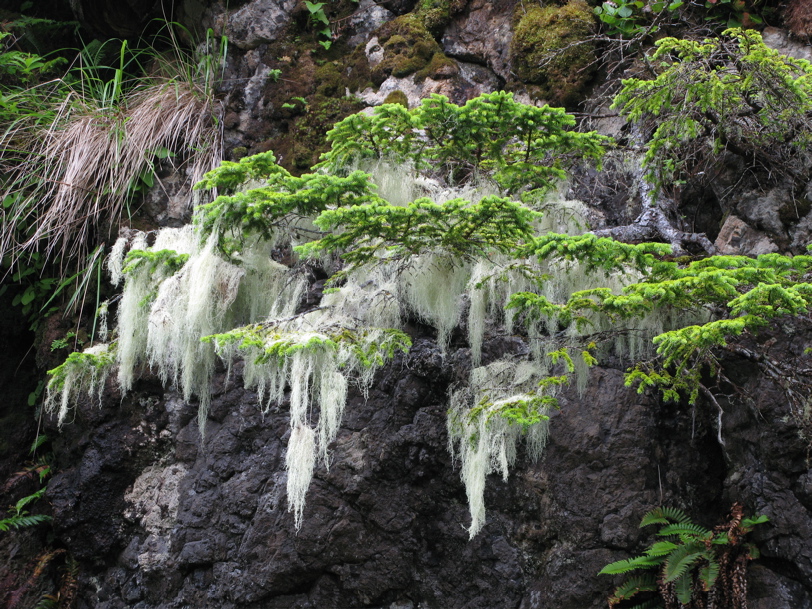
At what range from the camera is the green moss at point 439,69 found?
19.1 feet

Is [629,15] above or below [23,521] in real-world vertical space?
above

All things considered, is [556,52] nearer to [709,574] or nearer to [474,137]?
[474,137]

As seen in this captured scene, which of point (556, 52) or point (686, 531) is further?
point (556, 52)

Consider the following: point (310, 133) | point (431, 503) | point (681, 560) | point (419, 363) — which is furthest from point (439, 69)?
point (681, 560)

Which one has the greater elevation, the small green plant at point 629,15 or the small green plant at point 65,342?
the small green plant at point 629,15

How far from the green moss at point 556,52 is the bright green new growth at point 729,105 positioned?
1001mm

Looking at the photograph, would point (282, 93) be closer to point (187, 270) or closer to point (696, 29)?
point (187, 270)

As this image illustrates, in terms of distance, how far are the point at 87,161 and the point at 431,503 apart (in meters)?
4.03

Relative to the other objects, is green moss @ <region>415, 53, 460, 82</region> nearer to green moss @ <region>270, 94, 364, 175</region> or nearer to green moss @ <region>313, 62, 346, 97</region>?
green moss @ <region>270, 94, 364, 175</region>

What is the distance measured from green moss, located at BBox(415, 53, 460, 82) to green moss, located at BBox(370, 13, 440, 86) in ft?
0.22

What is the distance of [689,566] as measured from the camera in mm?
3752

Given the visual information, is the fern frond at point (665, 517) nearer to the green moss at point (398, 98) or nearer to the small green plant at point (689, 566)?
the small green plant at point (689, 566)

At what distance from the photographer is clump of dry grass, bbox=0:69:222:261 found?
18.1 feet

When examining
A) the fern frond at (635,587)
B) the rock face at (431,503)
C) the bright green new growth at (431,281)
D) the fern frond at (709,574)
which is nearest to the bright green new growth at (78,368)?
the bright green new growth at (431,281)
